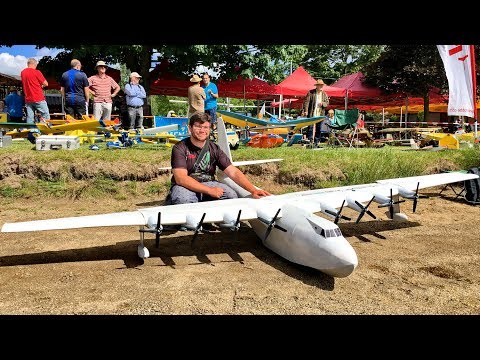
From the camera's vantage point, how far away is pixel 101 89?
16.6 meters

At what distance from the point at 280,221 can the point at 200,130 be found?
2.60 metres

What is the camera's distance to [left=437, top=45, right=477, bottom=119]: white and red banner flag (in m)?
15.7

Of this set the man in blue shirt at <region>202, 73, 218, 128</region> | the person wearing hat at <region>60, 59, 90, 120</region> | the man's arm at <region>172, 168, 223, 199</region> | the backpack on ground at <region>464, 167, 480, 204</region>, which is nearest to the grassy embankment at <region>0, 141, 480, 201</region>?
the backpack on ground at <region>464, 167, 480, 204</region>

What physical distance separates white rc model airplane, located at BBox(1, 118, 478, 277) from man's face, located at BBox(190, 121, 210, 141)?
1.50 m

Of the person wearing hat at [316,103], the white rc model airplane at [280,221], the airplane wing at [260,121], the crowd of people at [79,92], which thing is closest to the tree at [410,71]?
the person wearing hat at [316,103]

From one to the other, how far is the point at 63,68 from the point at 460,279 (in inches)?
1119

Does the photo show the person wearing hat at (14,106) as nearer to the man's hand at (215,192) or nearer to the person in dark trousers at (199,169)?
the person in dark trousers at (199,169)

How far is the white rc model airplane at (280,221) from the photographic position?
266 inches

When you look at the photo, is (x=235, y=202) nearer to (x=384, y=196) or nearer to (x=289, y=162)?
(x=384, y=196)

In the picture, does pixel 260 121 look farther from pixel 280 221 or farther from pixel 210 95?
pixel 280 221

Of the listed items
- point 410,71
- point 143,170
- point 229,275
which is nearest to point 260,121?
point 143,170

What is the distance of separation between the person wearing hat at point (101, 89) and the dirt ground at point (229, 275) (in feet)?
26.9

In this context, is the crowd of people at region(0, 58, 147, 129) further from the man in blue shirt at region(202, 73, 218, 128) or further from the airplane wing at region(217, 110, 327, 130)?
the airplane wing at region(217, 110, 327, 130)

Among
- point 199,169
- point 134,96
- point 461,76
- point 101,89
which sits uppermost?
point 461,76
